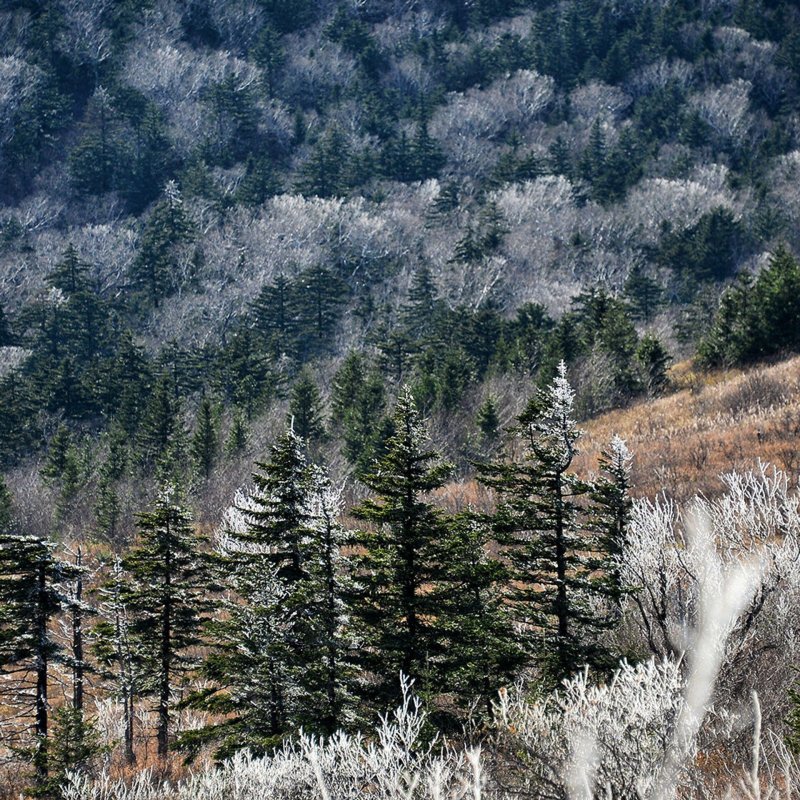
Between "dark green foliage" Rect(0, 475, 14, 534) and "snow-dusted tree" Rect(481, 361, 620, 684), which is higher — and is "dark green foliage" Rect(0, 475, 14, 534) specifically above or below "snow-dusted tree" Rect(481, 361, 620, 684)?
below

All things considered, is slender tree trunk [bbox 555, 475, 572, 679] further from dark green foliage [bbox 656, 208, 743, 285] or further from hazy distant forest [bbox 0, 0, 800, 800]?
dark green foliage [bbox 656, 208, 743, 285]

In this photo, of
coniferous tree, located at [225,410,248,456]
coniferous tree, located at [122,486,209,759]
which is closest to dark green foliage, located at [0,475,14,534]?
coniferous tree, located at [225,410,248,456]

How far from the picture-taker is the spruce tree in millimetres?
15031

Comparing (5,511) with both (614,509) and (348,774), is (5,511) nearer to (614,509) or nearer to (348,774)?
(614,509)

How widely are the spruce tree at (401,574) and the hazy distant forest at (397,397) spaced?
7 cm

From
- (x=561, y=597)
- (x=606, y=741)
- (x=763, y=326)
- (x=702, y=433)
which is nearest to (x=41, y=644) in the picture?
(x=561, y=597)

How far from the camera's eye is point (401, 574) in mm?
15289

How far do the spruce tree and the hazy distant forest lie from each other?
0.07 m

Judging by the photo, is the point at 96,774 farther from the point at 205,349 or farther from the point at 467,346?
the point at 205,349

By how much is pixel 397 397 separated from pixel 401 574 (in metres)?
27.9

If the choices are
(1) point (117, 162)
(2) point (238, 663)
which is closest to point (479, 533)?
(2) point (238, 663)

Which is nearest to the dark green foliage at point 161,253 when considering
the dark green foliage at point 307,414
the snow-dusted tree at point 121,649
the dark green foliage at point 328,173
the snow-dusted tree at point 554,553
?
the dark green foliage at point 328,173

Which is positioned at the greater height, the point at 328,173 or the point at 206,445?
the point at 206,445

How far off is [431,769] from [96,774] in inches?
559
